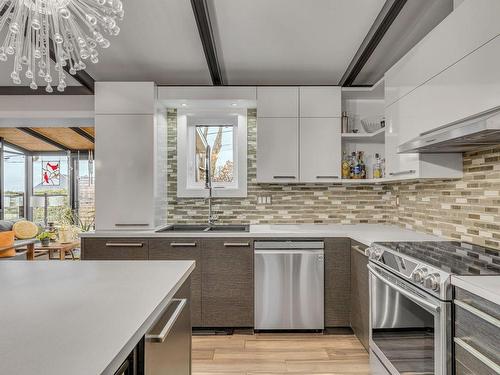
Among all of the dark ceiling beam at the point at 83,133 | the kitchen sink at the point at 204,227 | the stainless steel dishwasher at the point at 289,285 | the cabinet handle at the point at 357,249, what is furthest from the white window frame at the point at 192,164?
the dark ceiling beam at the point at 83,133

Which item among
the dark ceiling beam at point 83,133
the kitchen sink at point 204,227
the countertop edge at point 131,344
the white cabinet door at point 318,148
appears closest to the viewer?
the countertop edge at point 131,344

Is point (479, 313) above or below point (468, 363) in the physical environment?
above

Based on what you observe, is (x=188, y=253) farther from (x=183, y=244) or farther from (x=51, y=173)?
(x=51, y=173)

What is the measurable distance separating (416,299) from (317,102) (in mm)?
2129

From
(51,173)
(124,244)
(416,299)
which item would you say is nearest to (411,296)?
(416,299)

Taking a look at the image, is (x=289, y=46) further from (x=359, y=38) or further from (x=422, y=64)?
(x=422, y=64)

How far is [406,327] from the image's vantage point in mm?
1759

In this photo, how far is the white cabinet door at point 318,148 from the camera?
320 centimetres

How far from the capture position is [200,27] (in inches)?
85.8

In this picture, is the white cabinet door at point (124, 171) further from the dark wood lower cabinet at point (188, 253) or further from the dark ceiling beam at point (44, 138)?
the dark ceiling beam at point (44, 138)

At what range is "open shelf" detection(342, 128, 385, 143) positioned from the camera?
3.16 metres

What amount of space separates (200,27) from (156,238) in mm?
1764

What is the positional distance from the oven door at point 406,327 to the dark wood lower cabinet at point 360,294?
0.82 feet

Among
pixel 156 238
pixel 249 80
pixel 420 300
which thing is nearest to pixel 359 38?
pixel 249 80
